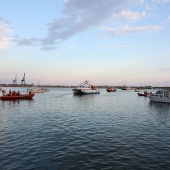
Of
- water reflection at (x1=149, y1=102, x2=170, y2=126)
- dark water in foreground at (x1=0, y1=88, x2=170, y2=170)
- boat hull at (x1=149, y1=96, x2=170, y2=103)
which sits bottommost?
dark water in foreground at (x1=0, y1=88, x2=170, y2=170)

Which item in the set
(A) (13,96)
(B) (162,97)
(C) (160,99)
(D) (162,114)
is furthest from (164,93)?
(A) (13,96)

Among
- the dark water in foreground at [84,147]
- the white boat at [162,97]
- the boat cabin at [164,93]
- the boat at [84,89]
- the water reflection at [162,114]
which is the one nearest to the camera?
the dark water in foreground at [84,147]

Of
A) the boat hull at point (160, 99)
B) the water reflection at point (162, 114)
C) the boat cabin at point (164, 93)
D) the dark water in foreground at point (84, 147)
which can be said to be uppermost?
the boat cabin at point (164, 93)

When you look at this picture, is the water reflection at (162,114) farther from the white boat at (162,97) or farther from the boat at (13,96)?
the boat at (13,96)

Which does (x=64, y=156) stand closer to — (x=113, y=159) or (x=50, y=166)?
(x=50, y=166)

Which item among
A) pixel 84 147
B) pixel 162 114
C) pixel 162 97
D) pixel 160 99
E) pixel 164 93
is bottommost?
pixel 84 147

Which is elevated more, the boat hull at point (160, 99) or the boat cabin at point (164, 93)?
the boat cabin at point (164, 93)

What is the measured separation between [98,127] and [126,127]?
338 cm

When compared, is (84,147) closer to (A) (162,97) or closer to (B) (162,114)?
(B) (162,114)

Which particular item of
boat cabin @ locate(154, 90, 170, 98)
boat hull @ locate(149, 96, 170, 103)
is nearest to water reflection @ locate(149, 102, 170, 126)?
boat hull @ locate(149, 96, 170, 103)

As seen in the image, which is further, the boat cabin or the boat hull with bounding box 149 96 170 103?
the boat cabin

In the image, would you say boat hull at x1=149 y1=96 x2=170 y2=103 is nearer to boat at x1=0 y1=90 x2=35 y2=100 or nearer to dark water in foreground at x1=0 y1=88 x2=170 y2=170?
dark water in foreground at x1=0 y1=88 x2=170 y2=170

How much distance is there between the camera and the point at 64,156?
45.4 ft

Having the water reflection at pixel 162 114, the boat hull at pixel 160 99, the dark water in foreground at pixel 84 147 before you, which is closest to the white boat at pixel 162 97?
the boat hull at pixel 160 99
